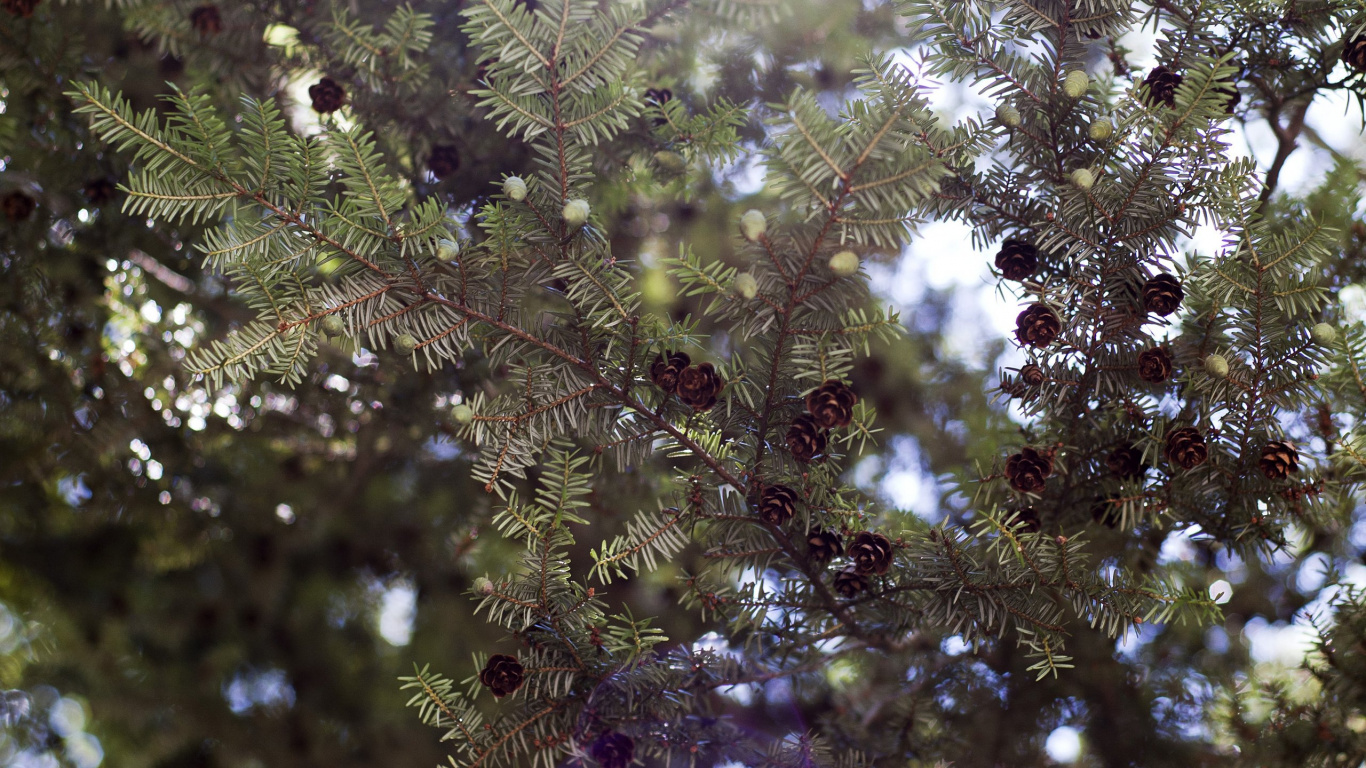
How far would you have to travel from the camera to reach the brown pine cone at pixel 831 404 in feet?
2.82

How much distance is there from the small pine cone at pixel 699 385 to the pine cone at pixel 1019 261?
16.6 inches

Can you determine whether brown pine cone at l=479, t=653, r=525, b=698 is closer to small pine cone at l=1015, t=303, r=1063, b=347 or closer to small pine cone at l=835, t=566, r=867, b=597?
small pine cone at l=835, t=566, r=867, b=597

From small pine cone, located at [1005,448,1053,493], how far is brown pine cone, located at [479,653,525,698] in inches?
25.3

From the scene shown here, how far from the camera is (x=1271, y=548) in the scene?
3.49 feet

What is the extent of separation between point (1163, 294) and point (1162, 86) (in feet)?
0.94

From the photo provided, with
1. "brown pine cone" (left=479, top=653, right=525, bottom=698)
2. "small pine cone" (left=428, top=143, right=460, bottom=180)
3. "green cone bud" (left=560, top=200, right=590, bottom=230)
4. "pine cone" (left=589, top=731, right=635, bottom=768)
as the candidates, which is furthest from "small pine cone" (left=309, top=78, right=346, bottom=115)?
"pine cone" (left=589, top=731, right=635, bottom=768)

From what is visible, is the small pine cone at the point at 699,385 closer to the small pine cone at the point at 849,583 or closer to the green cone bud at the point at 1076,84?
the small pine cone at the point at 849,583

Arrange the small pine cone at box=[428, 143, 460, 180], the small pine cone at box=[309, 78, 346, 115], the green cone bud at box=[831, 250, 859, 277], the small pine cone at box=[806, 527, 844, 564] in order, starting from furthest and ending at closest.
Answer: the small pine cone at box=[428, 143, 460, 180], the small pine cone at box=[309, 78, 346, 115], the small pine cone at box=[806, 527, 844, 564], the green cone bud at box=[831, 250, 859, 277]

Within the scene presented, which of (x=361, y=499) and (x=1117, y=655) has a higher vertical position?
(x=1117, y=655)

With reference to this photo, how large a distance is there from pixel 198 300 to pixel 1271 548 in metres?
2.04

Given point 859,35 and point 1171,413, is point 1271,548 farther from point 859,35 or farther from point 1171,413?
point 859,35

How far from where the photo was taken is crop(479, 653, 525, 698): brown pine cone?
0.93 metres

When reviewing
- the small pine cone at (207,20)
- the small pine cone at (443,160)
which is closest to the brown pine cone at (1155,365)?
the small pine cone at (443,160)

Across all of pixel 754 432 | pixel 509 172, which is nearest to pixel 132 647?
pixel 509 172
